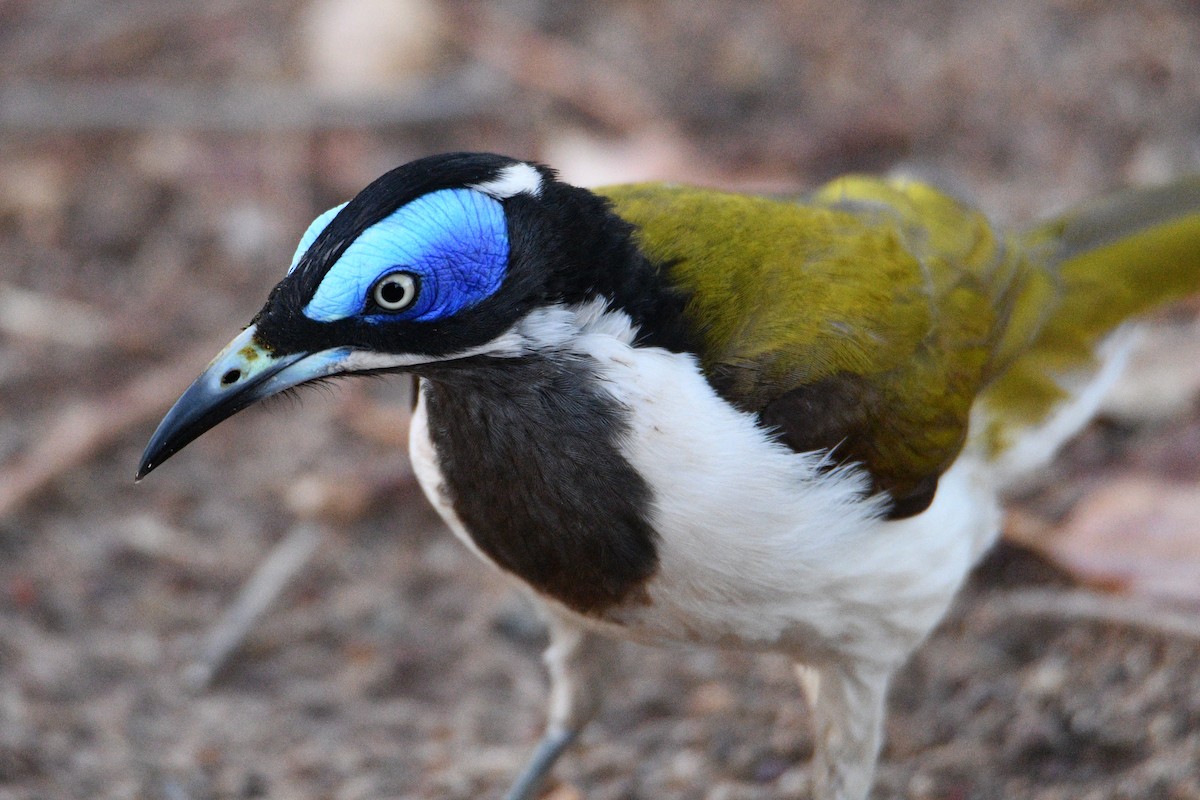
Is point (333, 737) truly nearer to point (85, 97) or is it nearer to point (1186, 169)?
point (85, 97)

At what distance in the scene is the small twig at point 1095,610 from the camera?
162 inches

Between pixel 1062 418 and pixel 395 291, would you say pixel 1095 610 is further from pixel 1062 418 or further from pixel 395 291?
pixel 395 291

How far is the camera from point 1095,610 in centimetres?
430

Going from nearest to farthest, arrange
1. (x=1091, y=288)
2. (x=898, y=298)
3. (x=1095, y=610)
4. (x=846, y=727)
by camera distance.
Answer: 1. (x=898, y=298)
2. (x=846, y=727)
3. (x=1095, y=610)
4. (x=1091, y=288)

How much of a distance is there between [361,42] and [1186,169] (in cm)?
401

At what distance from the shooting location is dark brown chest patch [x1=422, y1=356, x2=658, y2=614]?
120 inches

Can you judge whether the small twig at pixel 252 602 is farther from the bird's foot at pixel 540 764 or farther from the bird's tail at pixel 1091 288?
the bird's tail at pixel 1091 288

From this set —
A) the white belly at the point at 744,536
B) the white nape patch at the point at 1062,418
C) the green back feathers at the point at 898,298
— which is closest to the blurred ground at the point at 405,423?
the white nape patch at the point at 1062,418

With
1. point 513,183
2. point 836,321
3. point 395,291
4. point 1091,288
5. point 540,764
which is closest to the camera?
point 395,291

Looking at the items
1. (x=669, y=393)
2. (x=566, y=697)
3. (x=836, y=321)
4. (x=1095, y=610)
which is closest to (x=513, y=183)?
(x=669, y=393)

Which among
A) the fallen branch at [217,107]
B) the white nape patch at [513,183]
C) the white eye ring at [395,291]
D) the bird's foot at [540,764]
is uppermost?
the fallen branch at [217,107]

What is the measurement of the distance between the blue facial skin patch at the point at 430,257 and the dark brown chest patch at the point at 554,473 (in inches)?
8.9

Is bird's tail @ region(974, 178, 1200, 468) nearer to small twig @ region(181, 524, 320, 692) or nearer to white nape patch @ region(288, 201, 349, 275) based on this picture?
white nape patch @ region(288, 201, 349, 275)

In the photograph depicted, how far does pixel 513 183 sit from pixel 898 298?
113 centimetres
